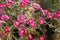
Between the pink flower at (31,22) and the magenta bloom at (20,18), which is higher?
the magenta bloom at (20,18)

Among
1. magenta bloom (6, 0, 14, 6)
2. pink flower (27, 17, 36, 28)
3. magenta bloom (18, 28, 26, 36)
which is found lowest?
magenta bloom (18, 28, 26, 36)

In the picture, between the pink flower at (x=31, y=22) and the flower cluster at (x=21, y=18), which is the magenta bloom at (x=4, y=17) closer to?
the flower cluster at (x=21, y=18)

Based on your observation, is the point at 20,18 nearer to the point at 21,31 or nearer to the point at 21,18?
the point at 21,18

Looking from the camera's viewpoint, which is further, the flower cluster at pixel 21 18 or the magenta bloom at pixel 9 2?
the magenta bloom at pixel 9 2

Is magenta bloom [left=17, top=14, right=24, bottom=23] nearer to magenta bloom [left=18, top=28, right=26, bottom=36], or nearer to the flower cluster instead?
the flower cluster

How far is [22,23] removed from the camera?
9.48ft

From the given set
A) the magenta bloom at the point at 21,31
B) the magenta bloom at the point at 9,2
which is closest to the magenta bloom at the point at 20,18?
the magenta bloom at the point at 21,31

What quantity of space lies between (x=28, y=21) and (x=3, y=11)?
382mm

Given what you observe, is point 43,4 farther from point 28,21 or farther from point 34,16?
point 28,21

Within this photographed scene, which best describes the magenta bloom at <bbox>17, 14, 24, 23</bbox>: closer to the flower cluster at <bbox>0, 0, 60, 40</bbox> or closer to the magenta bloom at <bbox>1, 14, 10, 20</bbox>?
the flower cluster at <bbox>0, 0, 60, 40</bbox>

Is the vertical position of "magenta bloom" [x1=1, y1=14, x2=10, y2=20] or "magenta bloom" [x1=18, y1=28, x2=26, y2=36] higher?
"magenta bloom" [x1=1, y1=14, x2=10, y2=20]

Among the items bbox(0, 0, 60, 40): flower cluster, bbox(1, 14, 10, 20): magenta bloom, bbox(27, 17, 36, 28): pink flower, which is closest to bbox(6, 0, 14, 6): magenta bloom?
bbox(0, 0, 60, 40): flower cluster

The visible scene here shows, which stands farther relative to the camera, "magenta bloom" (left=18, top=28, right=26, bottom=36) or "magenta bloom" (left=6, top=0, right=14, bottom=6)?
"magenta bloom" (left=6, top=0, right=14, bottom=6)

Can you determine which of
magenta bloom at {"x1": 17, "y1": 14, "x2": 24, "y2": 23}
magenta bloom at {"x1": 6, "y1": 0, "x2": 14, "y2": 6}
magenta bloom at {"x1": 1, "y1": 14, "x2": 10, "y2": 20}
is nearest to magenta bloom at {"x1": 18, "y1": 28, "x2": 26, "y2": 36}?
magenta bloom at {"x1": 17, "y1": 14, "x2": 24, "y2": 23}
